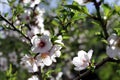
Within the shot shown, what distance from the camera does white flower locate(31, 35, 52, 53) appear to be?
300 cm

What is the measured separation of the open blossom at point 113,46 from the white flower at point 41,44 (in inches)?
28.0

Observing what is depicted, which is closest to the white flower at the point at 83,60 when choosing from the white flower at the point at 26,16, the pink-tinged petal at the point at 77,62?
the pink-tinged petal at the point at 77,62

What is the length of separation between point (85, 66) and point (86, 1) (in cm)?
65

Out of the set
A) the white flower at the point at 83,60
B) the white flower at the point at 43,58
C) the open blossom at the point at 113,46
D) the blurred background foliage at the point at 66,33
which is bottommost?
the open blossom at the point at 113,46

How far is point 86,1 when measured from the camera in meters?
2.50

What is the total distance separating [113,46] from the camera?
8.13 ft

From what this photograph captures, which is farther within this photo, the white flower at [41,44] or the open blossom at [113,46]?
the white flower at [41,44]

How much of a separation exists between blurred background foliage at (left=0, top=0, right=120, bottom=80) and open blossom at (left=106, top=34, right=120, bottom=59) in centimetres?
6

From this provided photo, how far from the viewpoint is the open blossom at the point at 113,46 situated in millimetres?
2441

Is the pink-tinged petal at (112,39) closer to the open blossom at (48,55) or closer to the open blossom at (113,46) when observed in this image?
the open blossom at (113,46)

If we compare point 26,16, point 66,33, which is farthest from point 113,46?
point 26,16

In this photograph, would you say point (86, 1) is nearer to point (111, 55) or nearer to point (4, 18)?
point (111, 55)

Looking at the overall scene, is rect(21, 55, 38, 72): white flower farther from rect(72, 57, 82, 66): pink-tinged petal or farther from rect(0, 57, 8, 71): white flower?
rect(0, 57, 8, 71): white flower

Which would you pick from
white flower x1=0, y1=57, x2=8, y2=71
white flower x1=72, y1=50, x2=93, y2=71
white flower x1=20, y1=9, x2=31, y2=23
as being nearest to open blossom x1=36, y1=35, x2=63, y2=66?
white flower x1=72, y1=50, x2=93, y2=71
